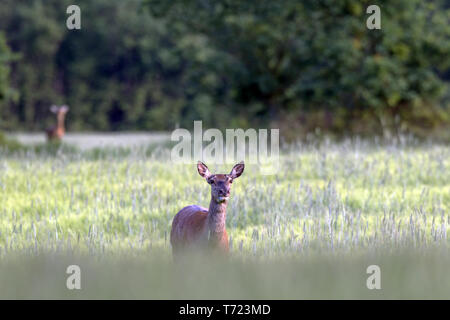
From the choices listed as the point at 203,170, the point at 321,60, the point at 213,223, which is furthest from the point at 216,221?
the point at 321,60

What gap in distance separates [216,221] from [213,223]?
0.03 metres

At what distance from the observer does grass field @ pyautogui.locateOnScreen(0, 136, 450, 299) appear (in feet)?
19.0

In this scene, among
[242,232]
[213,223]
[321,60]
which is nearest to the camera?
[213,223]

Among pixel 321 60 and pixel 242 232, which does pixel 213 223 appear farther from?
pixel 321 60

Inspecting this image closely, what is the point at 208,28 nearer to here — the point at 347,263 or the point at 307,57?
the point at 307,57

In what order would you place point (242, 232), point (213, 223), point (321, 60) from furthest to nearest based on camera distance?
point (321, 60) < point (242, 232) < point (213, 223)

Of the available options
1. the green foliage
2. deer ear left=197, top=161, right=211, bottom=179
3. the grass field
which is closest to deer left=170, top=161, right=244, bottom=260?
deer ear left=197, top=161, right=211, bottom=179

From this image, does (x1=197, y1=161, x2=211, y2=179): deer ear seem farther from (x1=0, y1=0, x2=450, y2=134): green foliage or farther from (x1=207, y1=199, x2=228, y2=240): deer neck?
(x1=0, y1=0, x2=450, y2=134): green foliage

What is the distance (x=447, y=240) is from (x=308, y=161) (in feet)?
21.9

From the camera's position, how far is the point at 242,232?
8.19m

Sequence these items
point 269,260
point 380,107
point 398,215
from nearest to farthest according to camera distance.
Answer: point 269,260, point 398,215, point 380,107

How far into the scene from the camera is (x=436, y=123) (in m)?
23.7

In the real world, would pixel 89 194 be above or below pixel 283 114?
below
